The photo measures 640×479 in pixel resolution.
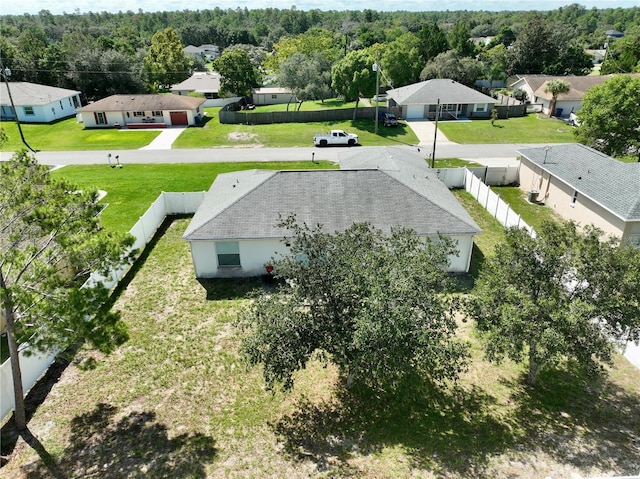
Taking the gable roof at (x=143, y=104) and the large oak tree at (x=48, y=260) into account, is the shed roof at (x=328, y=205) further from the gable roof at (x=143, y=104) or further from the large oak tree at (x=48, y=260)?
the gable roof at (x=143, y=104)

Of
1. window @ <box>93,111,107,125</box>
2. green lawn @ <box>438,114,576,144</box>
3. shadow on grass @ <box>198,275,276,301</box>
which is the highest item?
window @ <box>93,111,107,125</box>

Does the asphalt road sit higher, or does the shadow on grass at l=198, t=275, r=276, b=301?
the asphalt road

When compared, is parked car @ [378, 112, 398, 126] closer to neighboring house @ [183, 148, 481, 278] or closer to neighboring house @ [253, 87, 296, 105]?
neighboring house @ [253, 87, 296, 105]

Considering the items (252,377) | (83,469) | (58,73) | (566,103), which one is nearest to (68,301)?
(83,469)

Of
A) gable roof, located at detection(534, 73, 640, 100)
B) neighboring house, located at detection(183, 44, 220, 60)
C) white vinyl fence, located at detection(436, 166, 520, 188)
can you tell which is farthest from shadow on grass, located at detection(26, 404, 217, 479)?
neighboring house, located at detection(183, 44, 220, 60)

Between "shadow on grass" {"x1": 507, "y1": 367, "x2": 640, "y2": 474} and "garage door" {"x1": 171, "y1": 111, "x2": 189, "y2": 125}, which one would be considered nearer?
"shadow on grass" {"x1": 507, "y1": 367, "x2": 640, "y2": 474}

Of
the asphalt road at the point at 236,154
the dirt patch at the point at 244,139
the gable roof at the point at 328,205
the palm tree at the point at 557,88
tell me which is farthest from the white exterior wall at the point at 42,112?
the palm tree at the point at 557,88
